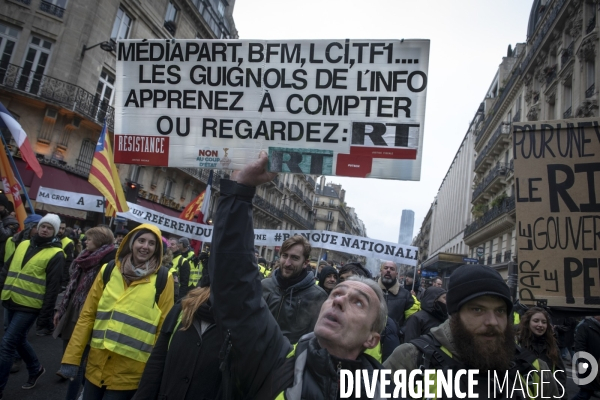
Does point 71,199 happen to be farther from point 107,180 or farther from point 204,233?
point 107,180

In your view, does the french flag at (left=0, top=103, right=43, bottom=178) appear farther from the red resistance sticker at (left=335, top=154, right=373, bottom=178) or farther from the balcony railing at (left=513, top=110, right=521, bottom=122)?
the balcony railing at (left=513, top=110, right=521, bottom=122)

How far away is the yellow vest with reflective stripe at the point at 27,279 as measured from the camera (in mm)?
4309

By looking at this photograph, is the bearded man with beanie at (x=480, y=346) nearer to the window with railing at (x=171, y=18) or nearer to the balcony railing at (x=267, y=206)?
the window with railing at (x=171, y=18)

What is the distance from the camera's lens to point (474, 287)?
7.05 ft

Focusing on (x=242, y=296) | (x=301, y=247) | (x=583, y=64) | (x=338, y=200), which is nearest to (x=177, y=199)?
(x=583, y=64)

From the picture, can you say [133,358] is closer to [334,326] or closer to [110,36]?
[334,326]

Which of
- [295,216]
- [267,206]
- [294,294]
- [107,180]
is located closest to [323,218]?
[295,216]

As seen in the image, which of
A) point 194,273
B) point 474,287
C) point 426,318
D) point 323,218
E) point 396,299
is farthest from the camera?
point 323,218

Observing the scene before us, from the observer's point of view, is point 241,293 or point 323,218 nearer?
point 241,293

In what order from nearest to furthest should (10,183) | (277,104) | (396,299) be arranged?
(277,104), (396,299), (10,183)

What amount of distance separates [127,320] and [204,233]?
624 cm

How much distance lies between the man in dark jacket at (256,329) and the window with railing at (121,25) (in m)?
22.3

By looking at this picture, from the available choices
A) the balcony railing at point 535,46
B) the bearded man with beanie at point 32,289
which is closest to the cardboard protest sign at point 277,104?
the bearded man with beanie at point 32,289

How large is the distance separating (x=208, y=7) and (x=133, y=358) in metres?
29.4
